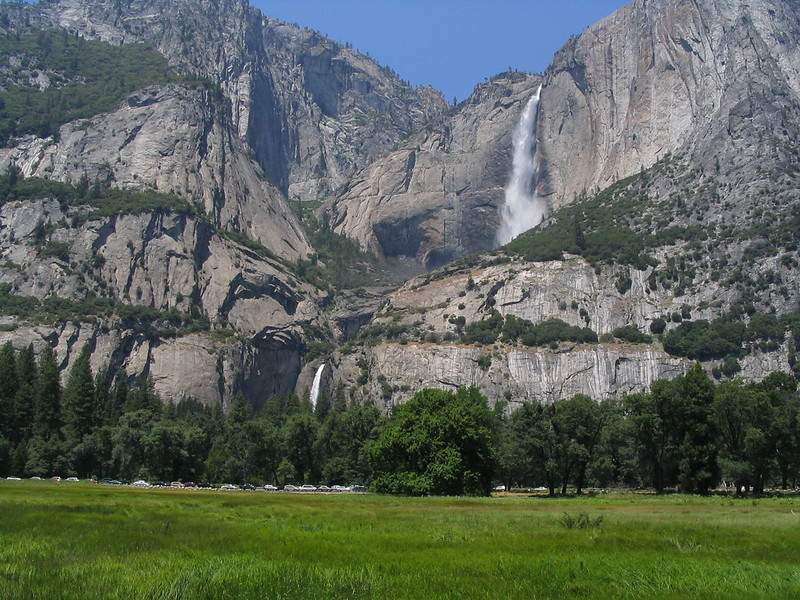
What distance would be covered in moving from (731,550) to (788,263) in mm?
162477

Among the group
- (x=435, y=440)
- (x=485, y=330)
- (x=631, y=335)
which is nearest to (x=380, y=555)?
(x=435, y=440)

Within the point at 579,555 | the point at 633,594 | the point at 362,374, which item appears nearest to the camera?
the point at 633,594

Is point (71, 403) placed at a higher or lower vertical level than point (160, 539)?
higher

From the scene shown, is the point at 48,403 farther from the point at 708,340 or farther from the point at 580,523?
the point at 708,340

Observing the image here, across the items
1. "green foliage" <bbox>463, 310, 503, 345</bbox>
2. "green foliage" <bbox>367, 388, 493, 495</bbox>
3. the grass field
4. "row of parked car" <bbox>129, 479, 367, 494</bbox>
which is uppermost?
"green foliage" <bbox>463, 310, 503, 345</bbox>

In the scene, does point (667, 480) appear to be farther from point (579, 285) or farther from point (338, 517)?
point (579, 285)

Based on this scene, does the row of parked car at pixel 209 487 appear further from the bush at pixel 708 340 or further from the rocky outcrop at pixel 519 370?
the bush at pixel 708 340

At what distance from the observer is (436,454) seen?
77125 mm

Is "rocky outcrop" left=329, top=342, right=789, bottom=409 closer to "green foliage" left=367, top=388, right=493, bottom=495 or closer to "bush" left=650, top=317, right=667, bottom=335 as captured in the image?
"bush" left=650, top=317, right=667, bottom=335

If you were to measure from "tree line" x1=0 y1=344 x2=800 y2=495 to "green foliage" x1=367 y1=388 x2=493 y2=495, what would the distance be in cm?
13

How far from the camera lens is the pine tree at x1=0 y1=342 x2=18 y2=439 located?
10719 cm

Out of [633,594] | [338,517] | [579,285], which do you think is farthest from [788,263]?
[633,594]

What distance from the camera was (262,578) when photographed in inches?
816

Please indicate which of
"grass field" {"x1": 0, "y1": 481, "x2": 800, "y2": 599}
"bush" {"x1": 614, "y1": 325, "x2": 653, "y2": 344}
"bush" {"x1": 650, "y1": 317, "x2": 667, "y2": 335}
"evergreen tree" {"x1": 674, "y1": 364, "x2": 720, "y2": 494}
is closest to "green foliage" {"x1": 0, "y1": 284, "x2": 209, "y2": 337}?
"bush" {"x1": 614, "y1": 325, "x2": 653, "y2": 344}
